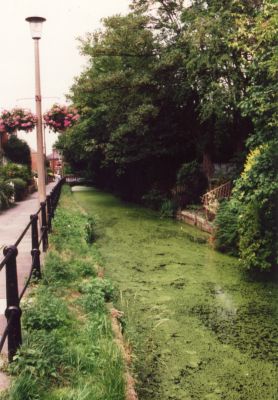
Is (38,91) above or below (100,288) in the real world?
above

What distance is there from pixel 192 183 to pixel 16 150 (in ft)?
40.2

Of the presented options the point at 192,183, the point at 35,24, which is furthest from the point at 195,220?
the point at 35,24

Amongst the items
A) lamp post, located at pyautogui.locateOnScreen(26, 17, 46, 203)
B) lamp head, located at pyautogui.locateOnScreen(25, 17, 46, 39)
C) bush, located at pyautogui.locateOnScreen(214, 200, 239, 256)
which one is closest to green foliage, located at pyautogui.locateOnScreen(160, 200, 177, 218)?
bush, located at pyautogui.locateOnScreen(214, 200, 239, 256)

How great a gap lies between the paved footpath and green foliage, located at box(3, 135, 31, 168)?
28.6ft

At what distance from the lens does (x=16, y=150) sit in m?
25.5

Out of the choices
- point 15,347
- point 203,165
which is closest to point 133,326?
point 15,347

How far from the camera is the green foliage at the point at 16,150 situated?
83.3 ft

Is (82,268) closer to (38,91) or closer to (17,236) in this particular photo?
(17,236)

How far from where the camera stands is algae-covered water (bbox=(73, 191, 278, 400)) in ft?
15.1

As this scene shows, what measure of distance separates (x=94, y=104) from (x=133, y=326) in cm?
1966

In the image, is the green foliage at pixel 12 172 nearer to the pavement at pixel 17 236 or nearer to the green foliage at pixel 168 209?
the pavement at pixel 17 236

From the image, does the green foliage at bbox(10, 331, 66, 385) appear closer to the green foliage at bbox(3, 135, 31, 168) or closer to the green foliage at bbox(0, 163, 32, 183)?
the green foliage at bbox(0, 163, 32, 183)

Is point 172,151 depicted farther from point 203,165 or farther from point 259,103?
point 259,103

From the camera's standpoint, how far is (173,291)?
25.2ft
